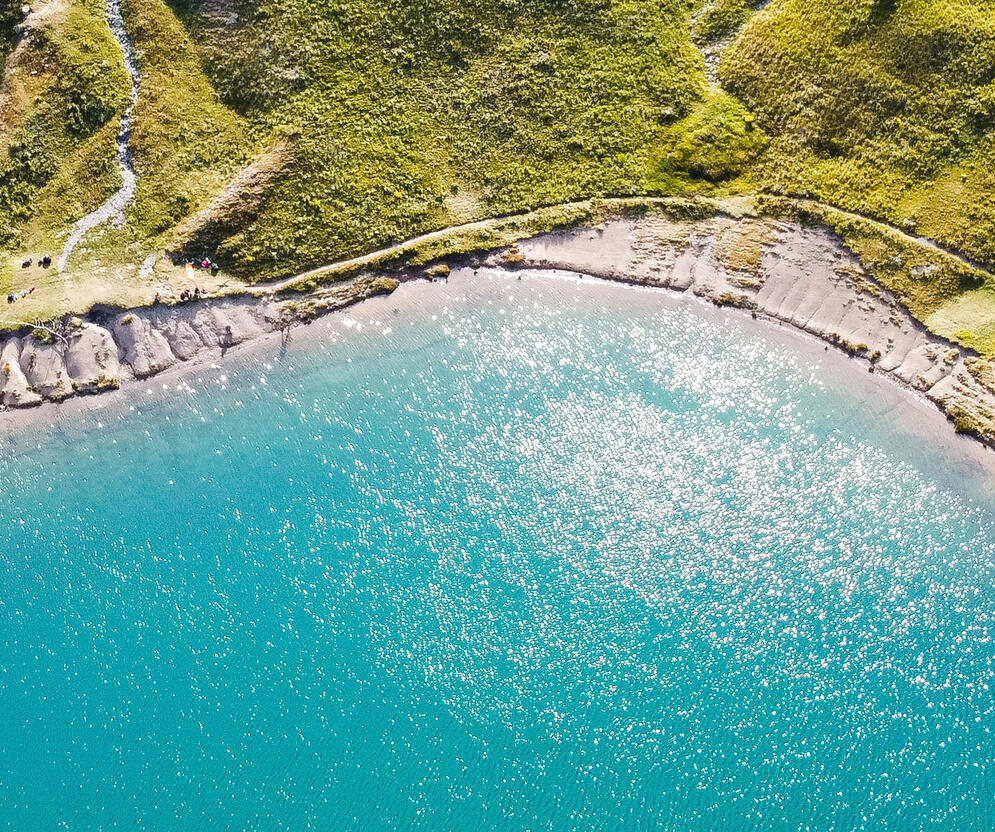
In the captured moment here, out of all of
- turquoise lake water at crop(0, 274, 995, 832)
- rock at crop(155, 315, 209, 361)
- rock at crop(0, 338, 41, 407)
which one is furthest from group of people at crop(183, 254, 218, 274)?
rock at crop(0, 338, 41, 407)

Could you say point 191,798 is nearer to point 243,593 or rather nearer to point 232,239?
point 243,593

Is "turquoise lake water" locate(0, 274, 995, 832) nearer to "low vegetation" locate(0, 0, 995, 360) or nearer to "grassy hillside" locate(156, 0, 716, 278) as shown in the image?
"grassy hillside" locate(156, 0, 716, 278)

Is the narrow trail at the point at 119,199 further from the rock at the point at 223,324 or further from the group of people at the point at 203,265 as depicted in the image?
the rock at the point at 223,324

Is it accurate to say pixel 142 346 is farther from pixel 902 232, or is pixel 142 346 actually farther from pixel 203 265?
pixel 902 232

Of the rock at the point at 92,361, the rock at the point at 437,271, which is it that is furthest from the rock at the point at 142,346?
the rock at the point at 437,271

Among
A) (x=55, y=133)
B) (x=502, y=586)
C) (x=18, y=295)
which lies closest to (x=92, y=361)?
(x=18, y=295)
